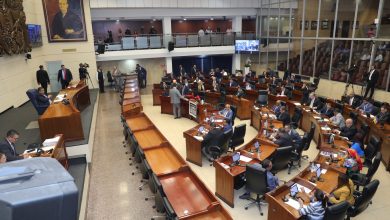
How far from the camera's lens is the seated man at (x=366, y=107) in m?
9.65

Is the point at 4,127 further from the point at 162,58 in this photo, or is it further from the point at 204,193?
the point at 162,58

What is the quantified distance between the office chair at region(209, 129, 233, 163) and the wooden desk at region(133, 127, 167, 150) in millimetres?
1423

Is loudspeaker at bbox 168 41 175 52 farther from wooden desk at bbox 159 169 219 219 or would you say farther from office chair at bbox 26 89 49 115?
wooden desk at bbox 159 169 219 219

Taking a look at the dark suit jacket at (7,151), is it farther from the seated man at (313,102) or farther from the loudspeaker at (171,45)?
the loudspeaker at (171,45)

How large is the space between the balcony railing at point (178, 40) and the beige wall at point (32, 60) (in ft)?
4.47

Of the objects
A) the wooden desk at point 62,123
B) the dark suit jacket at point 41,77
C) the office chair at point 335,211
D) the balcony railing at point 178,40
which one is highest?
the balcony railing at point 178,40

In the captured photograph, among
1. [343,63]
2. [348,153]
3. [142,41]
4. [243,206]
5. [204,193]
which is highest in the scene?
[142,41]

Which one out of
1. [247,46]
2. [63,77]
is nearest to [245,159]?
[63,77]

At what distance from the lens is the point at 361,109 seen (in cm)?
984

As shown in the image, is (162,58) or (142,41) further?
(162,58)

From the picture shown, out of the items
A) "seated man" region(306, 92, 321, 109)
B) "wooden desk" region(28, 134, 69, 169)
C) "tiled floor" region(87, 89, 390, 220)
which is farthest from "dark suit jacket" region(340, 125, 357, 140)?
"wooden desk" region(28, 134, 69, 169)

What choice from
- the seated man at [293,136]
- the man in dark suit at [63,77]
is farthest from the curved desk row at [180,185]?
the man in dark suit at [63,77]

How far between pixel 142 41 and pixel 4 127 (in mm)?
11722

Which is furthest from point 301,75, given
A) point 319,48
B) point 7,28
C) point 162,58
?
point 7,28
